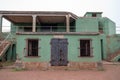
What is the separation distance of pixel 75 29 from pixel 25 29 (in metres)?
7.33

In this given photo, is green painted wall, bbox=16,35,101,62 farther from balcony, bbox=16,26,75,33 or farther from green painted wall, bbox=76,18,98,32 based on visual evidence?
balcony, bbox=16,26,75,33

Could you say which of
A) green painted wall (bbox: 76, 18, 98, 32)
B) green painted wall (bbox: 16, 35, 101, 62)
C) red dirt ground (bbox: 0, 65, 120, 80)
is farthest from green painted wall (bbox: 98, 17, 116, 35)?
red dirt ground (bbox: 0, 65, 120, 80)

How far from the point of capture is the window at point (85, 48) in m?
15.3

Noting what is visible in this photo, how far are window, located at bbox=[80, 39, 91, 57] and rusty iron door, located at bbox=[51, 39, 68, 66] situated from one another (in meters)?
1.45

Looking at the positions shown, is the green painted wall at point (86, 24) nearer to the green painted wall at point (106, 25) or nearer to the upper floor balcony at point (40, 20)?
the upper floor balcony at point (40, 20)

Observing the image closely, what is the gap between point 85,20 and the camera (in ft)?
73.4

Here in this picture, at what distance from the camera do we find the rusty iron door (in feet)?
48.8

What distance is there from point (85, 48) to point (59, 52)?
2.41 metres

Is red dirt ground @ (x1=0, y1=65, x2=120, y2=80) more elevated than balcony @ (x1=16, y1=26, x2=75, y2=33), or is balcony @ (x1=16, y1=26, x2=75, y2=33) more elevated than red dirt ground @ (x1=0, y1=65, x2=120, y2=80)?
balcony @ (x1=16, y1=26, x2=75, y2=33)

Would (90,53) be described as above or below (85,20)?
below

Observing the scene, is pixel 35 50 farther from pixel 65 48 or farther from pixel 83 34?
pixel 83 34

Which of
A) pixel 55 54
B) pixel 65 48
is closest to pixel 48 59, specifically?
pixel 55 54

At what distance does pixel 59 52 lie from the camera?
1516 centimetres

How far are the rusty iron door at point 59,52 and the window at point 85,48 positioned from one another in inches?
57.1
